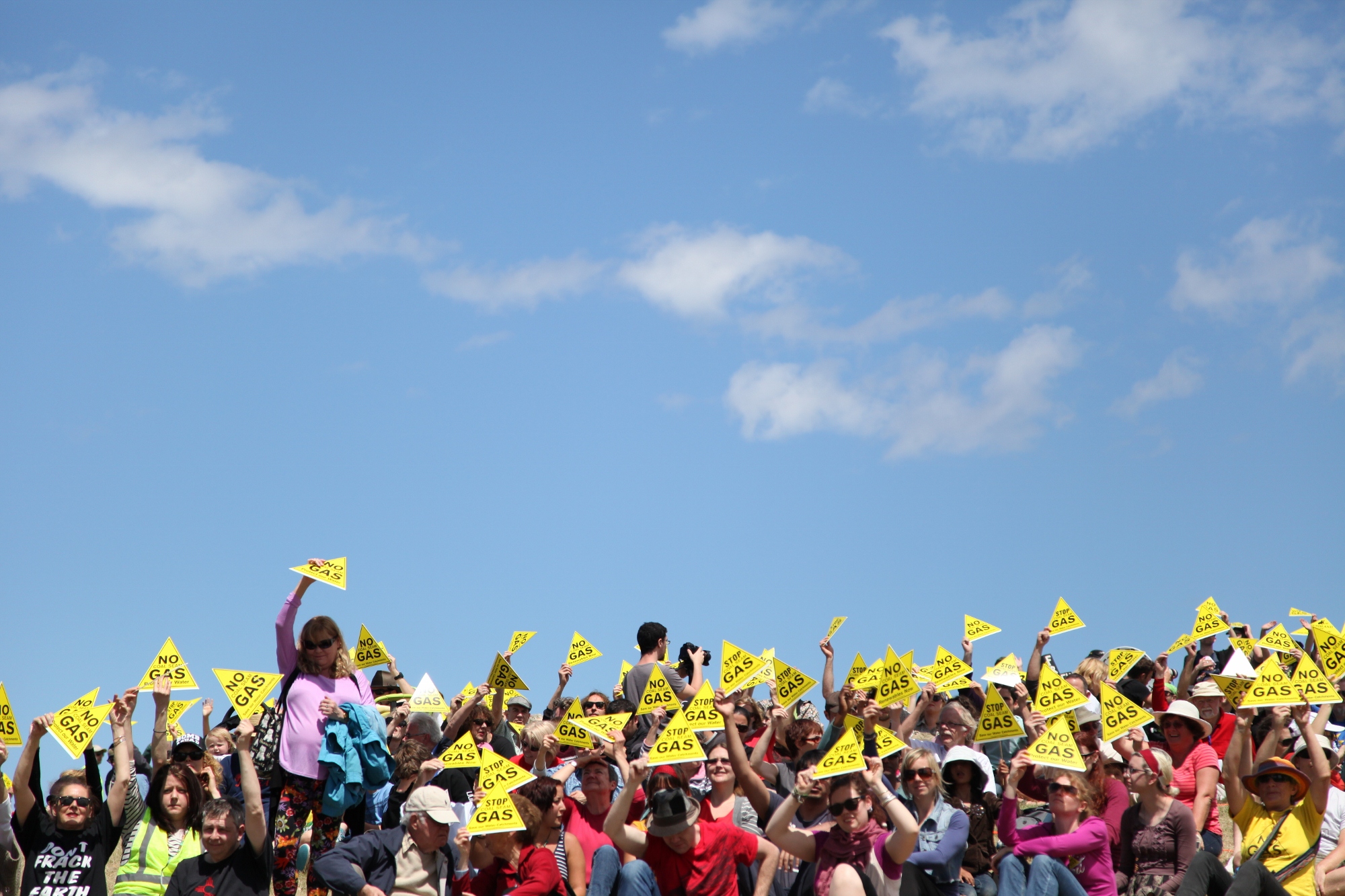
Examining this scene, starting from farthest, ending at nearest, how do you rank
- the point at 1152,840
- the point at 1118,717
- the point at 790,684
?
the point at 790,684 → the point at 1118,717 → the point at 1152,840

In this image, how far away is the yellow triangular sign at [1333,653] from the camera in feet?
41.1

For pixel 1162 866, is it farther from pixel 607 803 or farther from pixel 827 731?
pixel 607 803

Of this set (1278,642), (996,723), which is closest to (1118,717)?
(996,723)

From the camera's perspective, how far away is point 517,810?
904 centimetres

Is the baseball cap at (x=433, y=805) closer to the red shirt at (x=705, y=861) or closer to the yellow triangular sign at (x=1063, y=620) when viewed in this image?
the red shirt at (x=705, y=861)

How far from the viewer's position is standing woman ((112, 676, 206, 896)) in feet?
29.6

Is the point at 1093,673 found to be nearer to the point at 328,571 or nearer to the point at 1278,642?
the point at 1278,642

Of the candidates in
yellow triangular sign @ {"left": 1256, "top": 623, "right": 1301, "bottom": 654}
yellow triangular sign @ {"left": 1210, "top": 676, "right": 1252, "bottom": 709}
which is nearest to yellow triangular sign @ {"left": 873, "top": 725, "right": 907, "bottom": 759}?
yellow triangular sign @ {"left": 1210, "top": 676, "right": 1252, "bottom": 709}

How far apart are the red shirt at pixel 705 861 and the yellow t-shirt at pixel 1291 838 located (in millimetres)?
3503

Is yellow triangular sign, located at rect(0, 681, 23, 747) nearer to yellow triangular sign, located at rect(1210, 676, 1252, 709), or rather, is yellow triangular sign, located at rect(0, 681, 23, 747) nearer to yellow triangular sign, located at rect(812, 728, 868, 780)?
yellow triangular sign, located at rect(812, 728, 868, 780)

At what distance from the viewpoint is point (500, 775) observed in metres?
9.15

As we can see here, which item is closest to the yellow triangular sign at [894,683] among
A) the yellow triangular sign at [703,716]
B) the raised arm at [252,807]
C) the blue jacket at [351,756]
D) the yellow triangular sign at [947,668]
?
the yellow triangular sign at [947,668]

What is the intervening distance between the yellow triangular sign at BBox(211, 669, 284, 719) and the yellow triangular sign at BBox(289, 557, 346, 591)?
738 mm

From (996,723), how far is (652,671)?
3114 mm
